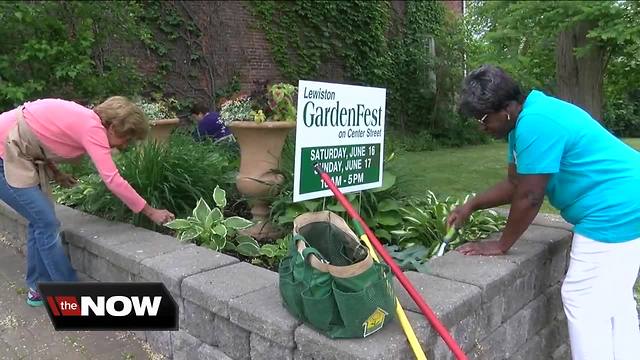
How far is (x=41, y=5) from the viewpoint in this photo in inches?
227

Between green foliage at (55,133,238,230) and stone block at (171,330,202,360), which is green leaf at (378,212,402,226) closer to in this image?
green foliage at (55,133,238,230)

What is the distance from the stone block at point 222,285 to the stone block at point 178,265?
0.21 ft

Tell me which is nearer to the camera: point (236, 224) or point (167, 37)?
point (236, 224)

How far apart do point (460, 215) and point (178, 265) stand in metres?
1.56

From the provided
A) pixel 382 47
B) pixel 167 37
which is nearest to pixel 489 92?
pixel 167 37

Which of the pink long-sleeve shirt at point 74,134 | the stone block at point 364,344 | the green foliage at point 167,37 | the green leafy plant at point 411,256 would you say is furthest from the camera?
the green foliage at point 167,37

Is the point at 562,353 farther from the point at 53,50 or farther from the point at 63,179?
the point at 53,50

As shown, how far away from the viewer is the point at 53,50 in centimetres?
552

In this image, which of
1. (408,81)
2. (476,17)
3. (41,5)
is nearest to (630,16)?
(476,17)

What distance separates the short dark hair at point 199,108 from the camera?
908cm

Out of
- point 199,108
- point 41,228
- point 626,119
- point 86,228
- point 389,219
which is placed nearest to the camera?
point 41,228

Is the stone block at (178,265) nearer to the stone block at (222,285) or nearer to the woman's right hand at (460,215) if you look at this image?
the stone block at (222,285)

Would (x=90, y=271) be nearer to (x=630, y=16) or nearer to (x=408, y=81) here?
(x=630, y=16)

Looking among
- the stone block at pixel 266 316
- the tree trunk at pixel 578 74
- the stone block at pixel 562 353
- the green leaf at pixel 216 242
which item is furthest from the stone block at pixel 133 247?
the tree trunk at pixel 578 74
